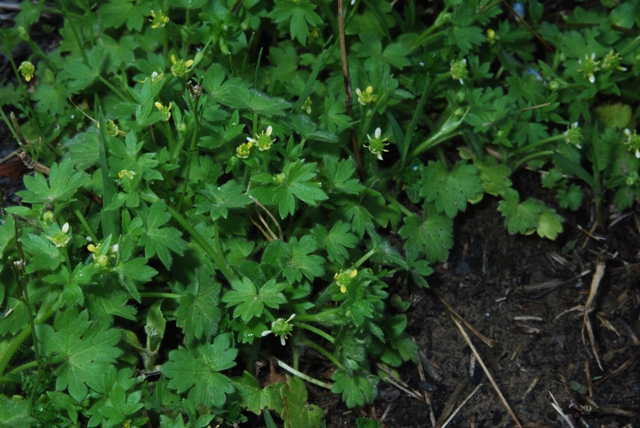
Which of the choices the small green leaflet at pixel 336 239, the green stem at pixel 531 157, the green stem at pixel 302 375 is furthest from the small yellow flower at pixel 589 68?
the green stem at pixel 302 375

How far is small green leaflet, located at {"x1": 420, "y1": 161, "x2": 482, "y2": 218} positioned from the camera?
11.2 feet

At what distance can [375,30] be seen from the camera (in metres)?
3.65

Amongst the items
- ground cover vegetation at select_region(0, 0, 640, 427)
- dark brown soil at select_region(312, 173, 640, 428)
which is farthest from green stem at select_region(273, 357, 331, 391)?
dark brown soil at select_region(312, 173, 640, 428)

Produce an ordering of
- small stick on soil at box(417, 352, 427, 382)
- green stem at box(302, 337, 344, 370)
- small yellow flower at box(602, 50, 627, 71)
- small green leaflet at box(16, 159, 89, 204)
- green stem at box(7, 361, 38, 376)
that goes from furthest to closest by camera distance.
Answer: small yellow flower at box(602, 50, 627, 71) < small stick on soil at box(417, 352, 427, 382) < green stem at box(302, 337, 344, 370) < small green leaflet at box(16, 159, 89, 204) < green stem at box(7, 361, 38, 376)

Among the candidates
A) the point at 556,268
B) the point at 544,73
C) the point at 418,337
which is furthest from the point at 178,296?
the point at 544,73

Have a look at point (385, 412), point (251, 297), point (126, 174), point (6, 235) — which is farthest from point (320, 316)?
point (6, 235)

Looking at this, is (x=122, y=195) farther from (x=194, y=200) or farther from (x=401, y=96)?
(x=401, y=96)

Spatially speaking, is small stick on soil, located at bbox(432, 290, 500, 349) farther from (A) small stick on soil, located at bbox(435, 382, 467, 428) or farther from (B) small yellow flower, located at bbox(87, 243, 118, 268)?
(B) small yellow flower, located at bbox(87, 243, 118, 268)

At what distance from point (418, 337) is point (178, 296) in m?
1.31

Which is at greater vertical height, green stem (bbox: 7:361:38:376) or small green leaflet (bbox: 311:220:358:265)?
small green leaflet (bbox: 311:220:358:265)

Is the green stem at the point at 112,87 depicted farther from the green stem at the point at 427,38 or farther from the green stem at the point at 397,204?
the green stem at the point at 427,38

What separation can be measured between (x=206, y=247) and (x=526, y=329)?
5.87 ft

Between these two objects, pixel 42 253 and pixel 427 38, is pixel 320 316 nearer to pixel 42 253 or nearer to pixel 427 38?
pixel 42 253

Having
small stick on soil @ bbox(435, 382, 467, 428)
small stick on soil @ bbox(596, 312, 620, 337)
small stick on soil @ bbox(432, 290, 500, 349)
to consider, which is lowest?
small stick on soil @ bbox(435, 382, 467, 428)
